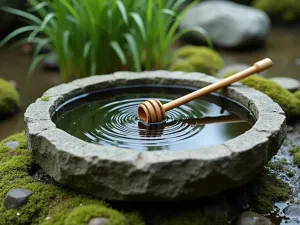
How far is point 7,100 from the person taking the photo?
4844mm

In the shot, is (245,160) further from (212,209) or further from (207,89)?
(207,89)

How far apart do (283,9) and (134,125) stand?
6.54 meters

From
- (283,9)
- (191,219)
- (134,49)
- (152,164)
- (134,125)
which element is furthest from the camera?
(283,9)

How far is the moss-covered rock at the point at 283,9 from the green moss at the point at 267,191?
619 cm

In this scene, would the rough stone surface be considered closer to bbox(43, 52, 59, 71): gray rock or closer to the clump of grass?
the clump of grass

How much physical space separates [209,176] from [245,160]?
0.88ft

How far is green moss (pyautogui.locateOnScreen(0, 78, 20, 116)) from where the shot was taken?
4793mm

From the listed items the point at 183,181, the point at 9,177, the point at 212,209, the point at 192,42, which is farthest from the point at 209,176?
the point at 192,42

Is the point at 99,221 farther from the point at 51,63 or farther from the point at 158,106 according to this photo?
the point at 51,63

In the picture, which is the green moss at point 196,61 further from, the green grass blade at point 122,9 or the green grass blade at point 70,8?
the green grass blade at point 70,8

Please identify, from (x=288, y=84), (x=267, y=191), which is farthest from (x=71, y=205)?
(x=288, y=84)

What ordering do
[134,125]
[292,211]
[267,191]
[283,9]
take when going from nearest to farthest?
[292,211] → [267,191] → [134,125] → [283,9]

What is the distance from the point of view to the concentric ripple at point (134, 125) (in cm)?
304

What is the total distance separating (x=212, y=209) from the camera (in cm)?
282
